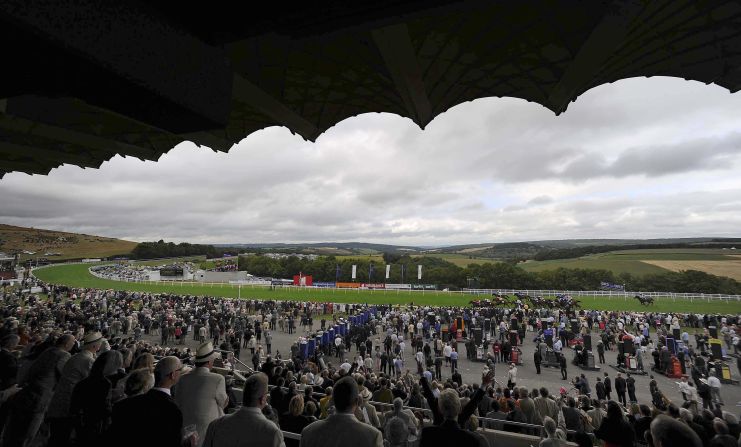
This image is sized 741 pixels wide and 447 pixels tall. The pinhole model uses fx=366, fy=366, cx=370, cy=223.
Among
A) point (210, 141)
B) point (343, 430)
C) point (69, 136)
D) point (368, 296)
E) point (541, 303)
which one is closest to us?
point (343, 430)

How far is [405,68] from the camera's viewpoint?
444 centimetres

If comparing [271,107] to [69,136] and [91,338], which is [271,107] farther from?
[69,136]

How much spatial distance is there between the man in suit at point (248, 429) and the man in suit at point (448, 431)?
1.00m

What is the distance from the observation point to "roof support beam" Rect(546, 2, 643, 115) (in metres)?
3.52

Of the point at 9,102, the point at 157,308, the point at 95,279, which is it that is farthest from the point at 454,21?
the point at 95,279

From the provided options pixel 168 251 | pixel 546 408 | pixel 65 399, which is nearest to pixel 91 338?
pixel 65 399

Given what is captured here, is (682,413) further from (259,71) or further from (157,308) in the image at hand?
(157,308)

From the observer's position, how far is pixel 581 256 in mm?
114812

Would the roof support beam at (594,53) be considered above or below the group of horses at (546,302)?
above

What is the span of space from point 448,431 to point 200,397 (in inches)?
89.4

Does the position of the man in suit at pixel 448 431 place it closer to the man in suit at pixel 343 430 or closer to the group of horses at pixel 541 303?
the man in suit at pixel 343 430

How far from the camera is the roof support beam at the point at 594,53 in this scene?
11.6 ft

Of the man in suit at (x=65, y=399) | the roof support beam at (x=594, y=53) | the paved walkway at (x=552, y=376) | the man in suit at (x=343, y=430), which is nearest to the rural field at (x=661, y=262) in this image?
the paved walkway at (x=552, y=376)

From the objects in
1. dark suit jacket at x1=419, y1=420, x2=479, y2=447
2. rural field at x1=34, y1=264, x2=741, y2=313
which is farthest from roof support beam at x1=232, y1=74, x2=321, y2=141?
rural field at x1=34, y1=264, x2=741, y2=313
